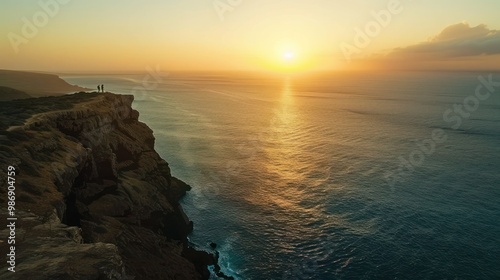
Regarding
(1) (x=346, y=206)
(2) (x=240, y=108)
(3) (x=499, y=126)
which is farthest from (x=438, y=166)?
(2) (x=240, y=108)

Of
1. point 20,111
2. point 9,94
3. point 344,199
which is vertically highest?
point 20,111

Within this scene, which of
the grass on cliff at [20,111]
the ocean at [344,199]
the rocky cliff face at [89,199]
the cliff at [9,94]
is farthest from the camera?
the cliff at [9,94]

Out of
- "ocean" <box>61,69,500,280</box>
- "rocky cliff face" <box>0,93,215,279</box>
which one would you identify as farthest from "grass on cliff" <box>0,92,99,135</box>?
"ocean" <box>61,69,500,280</box>

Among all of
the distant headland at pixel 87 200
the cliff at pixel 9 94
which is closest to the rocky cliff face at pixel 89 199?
the distant headland at pixel 87 200

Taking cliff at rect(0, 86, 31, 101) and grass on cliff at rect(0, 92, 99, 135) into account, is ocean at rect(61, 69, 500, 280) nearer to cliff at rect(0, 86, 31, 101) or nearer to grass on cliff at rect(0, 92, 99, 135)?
grass on cliff at rect(0, 92, 99, 135)

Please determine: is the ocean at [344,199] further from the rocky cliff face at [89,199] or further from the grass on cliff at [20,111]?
the grass on cliff at [20,111]

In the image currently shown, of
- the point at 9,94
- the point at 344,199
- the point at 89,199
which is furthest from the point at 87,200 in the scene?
the point at 9,94

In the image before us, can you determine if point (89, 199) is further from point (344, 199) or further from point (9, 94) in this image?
point (9, 94)

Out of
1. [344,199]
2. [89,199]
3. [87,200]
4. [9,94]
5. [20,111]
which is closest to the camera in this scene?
[87,200]

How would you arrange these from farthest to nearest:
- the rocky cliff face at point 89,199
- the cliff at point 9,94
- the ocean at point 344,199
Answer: the cliff at point 9,94 < the ocean at point 344,199 < the rocky cliff face at point 89,199

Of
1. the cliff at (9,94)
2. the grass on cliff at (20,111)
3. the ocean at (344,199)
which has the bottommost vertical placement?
the ocean at (344,199)
